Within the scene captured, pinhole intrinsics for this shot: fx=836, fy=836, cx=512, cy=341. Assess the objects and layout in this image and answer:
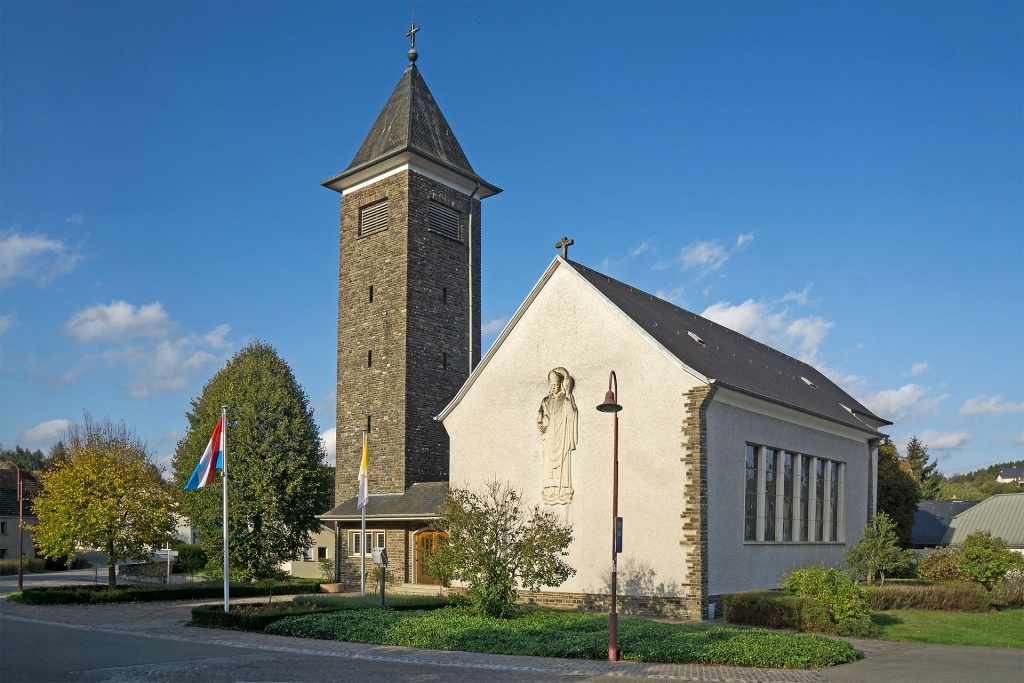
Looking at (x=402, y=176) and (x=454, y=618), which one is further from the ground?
(x=402, y=176)

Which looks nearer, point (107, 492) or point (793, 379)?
point (107, 492)

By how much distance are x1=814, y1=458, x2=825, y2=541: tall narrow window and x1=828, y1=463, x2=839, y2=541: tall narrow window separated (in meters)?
0.60

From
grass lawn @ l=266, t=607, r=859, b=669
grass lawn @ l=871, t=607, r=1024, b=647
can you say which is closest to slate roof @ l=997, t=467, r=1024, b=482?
Result: grass lawn @ l=871, t=607, r=1024, b=647

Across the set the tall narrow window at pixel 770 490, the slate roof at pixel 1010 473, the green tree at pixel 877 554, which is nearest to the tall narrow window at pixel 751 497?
the tall narrow window at pixel 770 490

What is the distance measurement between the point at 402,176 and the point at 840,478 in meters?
21.2

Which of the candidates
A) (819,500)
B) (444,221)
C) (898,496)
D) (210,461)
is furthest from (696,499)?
(898,496)

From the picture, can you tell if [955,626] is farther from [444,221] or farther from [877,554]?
[444,221]

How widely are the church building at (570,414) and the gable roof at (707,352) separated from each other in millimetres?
122

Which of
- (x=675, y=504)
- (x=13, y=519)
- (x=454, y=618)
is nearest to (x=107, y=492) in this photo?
(x=454, y=618)

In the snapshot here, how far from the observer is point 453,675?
13539 mm

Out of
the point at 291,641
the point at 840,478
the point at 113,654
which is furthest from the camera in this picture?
the point at 840,478

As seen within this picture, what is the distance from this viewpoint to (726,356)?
29.5 metres

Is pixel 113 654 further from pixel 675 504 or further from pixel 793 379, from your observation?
pixel 793 379

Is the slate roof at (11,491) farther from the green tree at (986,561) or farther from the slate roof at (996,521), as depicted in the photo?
the slate roof at (996,521)
